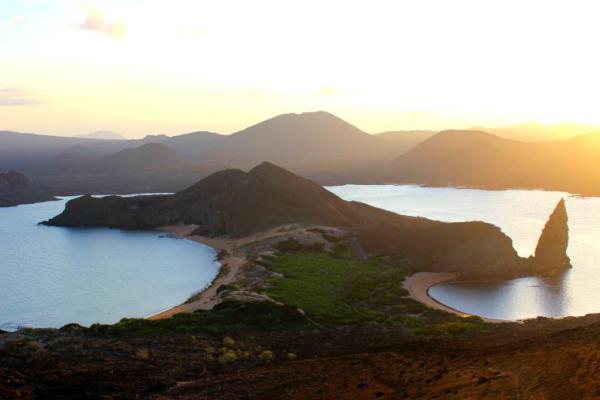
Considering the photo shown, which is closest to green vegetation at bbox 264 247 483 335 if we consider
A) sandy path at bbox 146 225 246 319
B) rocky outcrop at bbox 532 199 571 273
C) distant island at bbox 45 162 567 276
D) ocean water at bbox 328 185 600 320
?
sandy path at bbox 146 225 246 319

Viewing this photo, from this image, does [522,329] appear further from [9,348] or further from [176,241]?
[176,241]

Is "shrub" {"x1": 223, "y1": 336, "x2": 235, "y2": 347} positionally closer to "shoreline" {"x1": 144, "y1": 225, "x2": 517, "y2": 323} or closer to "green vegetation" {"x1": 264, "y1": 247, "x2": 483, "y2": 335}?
"green vegetation" {"x1": 264, "y1": 247, "x2": 483, "y2": 335}

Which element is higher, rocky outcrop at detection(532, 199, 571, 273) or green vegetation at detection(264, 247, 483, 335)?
rocky outcrop at detection(532, 199, 571, 273)

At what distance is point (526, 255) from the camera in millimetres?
85625

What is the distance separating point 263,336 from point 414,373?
16.3 meters

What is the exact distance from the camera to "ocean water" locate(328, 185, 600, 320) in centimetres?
5725

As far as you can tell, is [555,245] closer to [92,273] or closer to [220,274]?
[220,274]

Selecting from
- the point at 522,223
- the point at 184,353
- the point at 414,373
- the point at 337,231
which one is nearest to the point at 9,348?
the point at 184,353

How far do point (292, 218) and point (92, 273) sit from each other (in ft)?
116

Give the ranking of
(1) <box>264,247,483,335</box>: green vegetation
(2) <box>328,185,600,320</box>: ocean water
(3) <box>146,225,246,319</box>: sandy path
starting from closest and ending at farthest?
(1) <box>264,247,483,335</box>: green vegetation → (3) <box>146,225,246,319</box>: sandy path → (2) <box>328,185,600,320</box>: ocean water

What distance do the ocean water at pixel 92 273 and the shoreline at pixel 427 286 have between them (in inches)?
1018

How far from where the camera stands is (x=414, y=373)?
69.6ft

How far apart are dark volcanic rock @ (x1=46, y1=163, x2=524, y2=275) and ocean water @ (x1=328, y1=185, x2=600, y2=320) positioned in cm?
648

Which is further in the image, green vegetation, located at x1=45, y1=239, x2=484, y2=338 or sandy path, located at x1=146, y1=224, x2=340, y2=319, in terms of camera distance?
sandy path, located at x1=146, y1=224, x2=340, y2=319
